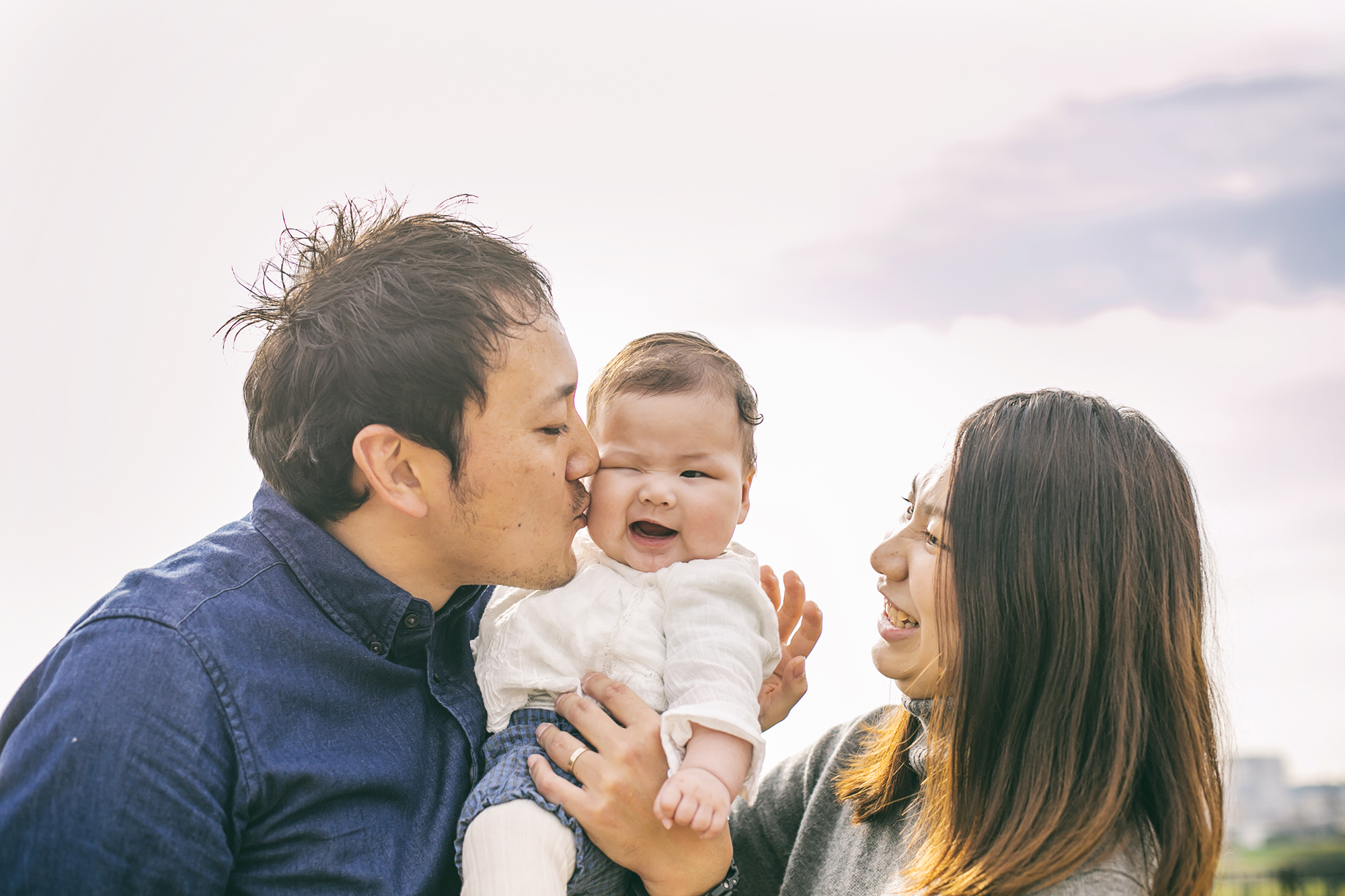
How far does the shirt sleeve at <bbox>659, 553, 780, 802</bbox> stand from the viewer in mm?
2115

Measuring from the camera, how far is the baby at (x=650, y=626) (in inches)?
80.7

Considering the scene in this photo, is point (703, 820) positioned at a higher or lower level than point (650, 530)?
lower

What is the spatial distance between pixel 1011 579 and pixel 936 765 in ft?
1.70

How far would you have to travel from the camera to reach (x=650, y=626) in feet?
7.73

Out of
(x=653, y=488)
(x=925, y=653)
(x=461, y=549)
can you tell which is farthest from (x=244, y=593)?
(x=925, y=653)

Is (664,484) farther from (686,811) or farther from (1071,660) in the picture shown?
(1071,660)

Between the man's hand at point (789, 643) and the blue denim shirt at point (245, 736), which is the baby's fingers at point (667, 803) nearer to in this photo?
the blue denim shirt at point (245, 736)

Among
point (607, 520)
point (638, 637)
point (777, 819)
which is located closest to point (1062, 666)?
point (638, 637)

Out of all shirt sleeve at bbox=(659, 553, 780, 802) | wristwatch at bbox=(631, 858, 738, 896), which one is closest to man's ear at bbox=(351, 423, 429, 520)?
shirt sleeve at bbox=(659, 553, 780, 802)

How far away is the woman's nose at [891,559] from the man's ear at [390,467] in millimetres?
1210

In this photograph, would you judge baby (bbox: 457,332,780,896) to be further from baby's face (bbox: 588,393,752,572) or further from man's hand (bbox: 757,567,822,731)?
man's hand (bbox: 757,567,822,731)

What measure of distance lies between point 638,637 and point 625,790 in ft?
1.25

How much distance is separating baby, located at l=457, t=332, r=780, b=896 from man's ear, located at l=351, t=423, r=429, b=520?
40 centimetres

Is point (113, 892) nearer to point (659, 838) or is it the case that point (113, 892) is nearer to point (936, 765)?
point (659, 838)
